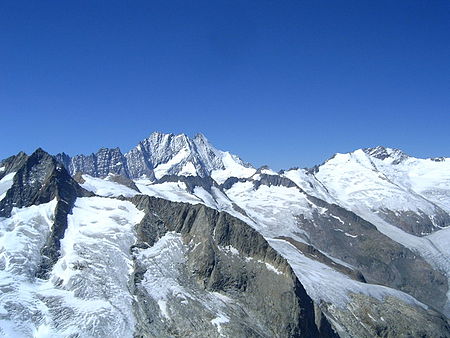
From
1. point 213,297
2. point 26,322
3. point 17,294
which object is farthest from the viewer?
point 213,297

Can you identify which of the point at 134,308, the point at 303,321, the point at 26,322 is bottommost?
the point at 26,322

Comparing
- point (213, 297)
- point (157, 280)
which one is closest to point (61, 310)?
point (157, 280)

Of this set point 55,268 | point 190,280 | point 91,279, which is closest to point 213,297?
point 190,280

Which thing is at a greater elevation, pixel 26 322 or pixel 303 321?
pixel 303 321

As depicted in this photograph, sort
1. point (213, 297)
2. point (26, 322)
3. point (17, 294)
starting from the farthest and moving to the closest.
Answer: point (213, 297)
point (17, 294)
point (26, 322)

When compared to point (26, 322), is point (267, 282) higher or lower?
higher

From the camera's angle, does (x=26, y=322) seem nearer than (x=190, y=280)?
Yes

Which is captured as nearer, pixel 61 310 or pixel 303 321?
pixel 61 310

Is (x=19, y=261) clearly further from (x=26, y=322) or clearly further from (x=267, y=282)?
(x=267, y=282)

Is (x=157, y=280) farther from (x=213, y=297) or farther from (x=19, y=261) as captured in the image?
(x=19, y=261)
